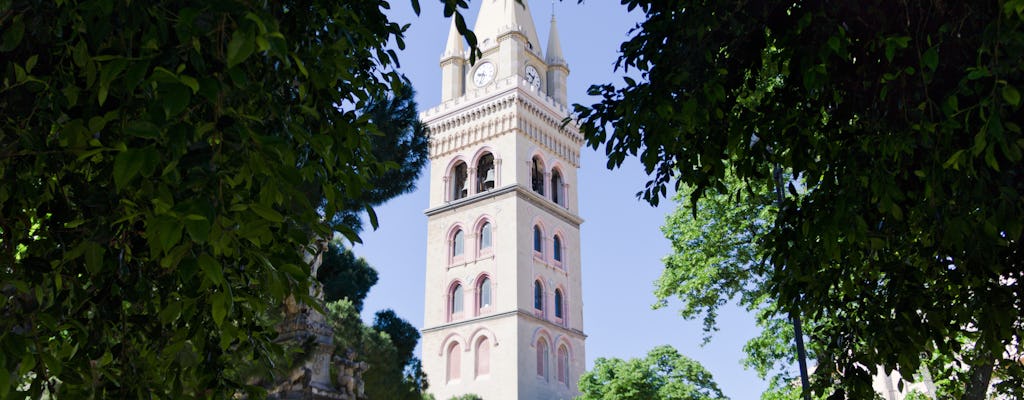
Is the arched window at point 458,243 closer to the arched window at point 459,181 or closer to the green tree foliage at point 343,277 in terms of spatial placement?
the arched window at point 459,181

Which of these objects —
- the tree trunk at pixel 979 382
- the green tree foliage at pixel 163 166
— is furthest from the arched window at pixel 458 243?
the green tree foliage at pixel 163 166

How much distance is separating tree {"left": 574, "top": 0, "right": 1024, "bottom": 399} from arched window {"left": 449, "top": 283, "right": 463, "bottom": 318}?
44268 millimetres

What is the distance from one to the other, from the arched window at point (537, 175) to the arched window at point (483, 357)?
995cm

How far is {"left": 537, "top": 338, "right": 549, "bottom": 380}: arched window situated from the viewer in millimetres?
47831

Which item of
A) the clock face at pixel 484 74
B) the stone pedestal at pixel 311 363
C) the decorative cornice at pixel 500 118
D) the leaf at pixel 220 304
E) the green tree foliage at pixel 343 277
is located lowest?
the leaf at pixel 220 304

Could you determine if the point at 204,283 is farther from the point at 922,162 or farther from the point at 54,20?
the point at 922,162

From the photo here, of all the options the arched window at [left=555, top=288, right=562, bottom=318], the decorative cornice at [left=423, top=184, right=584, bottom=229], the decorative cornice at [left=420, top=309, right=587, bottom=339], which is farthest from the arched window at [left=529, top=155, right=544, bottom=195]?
the decorative cornice at [left=420, top=309, right=587, bottom=339]

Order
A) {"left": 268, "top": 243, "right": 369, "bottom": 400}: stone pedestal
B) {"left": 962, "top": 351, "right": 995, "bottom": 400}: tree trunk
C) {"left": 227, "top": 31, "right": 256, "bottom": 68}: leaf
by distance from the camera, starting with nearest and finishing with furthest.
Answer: {"left": 227, "top": 31, "right": 256, "bottom": 68}: leaf, {"left": 962, "top": 351, "right": 995, "bottom": 400}: tree trunk, {"left": 268, "top": 243, "right": 369, "bottom": 400}: stone pedestal

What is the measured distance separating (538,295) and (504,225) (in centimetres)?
→ 437

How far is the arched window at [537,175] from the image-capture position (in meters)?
52.8

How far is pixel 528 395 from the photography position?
150 feet

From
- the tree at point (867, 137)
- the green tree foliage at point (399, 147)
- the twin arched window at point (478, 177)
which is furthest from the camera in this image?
the twin arched window at point (478, 177)

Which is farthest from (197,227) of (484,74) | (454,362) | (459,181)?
(484,74)

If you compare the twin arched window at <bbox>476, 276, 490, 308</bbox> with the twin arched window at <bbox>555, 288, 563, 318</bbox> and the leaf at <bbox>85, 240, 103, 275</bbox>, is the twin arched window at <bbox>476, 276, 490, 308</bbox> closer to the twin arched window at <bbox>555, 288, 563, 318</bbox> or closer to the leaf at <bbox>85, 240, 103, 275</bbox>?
the twin arched window at <bbox>555, 288, 563, 318</bbox>
